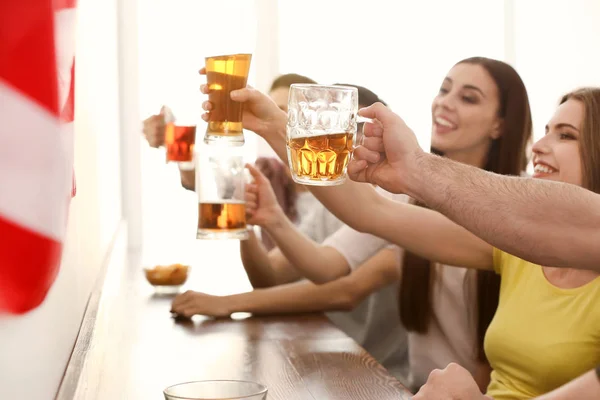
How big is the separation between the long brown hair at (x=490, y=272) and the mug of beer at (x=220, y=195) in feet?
1.67

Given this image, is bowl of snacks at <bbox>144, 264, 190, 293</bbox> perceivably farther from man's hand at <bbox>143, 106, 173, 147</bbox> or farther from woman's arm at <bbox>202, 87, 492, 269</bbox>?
woman's arm at <bbox>202, 87, 492, 269</bbox>

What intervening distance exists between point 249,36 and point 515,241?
394 centimetres

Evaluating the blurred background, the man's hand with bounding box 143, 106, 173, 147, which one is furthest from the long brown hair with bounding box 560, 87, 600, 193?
the blurred background

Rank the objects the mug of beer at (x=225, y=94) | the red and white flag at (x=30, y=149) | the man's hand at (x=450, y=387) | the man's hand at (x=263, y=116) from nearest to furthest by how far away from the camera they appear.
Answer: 1. the red and white flag at (x=30, y=149)
2. the man's hand at (x=450, y=387)
3. the mug of beer at (x=225, y=94)
4. the man's hand at (x=263, y=116)

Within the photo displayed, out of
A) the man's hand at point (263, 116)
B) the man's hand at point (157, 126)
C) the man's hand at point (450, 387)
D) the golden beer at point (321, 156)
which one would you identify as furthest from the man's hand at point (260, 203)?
the man's hand at point (450, 387)

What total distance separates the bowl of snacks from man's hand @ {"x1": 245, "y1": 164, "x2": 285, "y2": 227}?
368 mm

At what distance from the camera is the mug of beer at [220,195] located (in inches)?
82.8

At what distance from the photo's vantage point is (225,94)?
5.18 feet

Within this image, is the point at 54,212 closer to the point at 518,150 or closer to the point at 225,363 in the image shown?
the point at 225,363

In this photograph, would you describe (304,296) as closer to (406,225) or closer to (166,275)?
(406,225)

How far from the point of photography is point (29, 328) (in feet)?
3.04

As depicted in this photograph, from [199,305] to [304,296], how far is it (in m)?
0.28

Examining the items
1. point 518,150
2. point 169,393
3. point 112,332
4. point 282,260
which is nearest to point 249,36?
point 282,260

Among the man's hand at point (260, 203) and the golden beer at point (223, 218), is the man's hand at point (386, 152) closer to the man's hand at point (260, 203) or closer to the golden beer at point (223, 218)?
the golden beer at point (223, 218)
